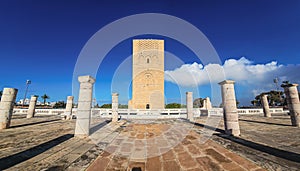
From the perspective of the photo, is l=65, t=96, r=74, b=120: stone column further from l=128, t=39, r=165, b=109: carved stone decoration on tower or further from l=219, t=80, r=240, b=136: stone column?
l=128, t=39, r=165, b=109: carved stone decoration on tower

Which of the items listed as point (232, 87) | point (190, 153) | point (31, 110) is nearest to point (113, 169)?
point (190, 153)

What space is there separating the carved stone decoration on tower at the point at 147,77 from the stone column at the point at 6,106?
17715 mm

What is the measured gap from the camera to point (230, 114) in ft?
17.9

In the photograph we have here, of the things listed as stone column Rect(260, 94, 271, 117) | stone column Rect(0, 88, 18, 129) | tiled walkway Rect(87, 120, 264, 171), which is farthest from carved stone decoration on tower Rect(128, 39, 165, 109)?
tiled walkway Rect(87, 120, 264, 171)

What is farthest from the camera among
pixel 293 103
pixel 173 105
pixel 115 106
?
pixel 173 105

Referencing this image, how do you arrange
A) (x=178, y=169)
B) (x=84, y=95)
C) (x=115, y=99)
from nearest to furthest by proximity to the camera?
(x=178, y=169), (x=84, y=95), (x=115, y=99)

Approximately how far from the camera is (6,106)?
6992 millimetres

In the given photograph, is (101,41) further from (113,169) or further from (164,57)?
(164,57)

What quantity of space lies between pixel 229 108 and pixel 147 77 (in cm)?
1950

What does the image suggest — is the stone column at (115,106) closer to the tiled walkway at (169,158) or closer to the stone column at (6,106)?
the stone column at (6,106)

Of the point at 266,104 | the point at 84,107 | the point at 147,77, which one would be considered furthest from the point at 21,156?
the point at 147,77

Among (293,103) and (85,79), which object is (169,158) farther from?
(293,103)

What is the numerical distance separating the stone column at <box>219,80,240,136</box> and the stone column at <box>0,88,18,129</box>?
10786 mm

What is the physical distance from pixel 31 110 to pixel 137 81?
15415mm
